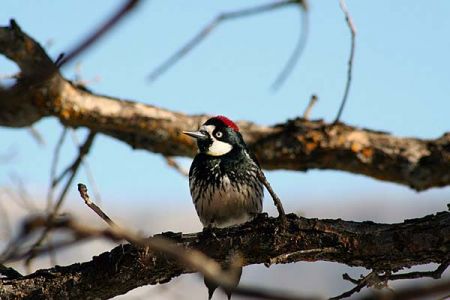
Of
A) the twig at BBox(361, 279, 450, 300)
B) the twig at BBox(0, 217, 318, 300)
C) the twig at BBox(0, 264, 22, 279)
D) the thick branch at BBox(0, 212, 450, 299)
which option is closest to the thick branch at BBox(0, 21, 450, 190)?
the twig at BBox(0, 264, 22, 279)

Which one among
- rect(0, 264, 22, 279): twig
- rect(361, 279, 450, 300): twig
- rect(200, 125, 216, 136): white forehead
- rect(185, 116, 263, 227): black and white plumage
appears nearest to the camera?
rect(361, 279, 450, 300): twig

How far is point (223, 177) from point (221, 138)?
37 cm

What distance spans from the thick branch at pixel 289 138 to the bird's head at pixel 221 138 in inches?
3.4

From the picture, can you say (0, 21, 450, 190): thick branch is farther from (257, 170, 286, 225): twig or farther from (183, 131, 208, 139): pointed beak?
(257, 170, 286, 225): twig

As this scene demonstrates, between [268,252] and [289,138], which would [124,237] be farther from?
[289,138]

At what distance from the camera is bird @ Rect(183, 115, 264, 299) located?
521 cm

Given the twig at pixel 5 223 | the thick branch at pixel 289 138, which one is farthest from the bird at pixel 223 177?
the twig at pixel 5 223

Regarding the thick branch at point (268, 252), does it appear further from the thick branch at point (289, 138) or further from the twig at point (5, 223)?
the thick branch at point (289, 138)

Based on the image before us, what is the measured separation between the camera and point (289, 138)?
5.27 m

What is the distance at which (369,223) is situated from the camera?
332 cm

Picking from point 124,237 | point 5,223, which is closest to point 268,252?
point 5,223

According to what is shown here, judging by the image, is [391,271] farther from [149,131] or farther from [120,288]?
[149,131]

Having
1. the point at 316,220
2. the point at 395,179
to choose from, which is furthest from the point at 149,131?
the point at 316,220

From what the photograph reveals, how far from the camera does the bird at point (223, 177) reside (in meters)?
5.21
